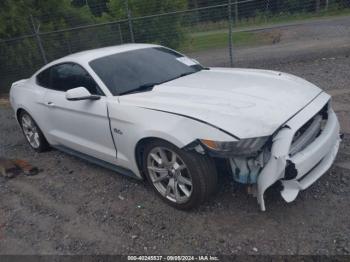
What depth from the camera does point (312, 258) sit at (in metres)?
2.82

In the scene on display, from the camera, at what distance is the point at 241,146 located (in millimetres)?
2967

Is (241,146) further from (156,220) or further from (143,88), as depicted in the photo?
(143,88)

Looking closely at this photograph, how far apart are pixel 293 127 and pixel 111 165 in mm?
2094

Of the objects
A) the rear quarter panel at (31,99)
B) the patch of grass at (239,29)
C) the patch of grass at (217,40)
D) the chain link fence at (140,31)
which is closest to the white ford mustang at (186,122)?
the rear quarter panel at (31,99)

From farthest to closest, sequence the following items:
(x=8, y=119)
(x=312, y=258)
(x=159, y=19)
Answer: (x=159, y=19), (x=8, y=119), (x=312, y=258)

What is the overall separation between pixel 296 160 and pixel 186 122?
0.98 m

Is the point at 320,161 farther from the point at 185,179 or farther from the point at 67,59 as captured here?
the point at 67,59

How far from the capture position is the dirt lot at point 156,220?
3.08 meters

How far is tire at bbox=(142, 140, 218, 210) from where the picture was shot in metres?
3.21

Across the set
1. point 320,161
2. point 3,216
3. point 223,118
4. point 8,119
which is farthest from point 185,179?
point 8,119

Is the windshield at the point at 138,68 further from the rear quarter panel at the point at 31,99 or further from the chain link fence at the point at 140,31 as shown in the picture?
the chain link fence at the point at 140,31

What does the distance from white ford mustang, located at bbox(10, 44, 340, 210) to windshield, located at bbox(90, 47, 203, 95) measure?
12 millimetres

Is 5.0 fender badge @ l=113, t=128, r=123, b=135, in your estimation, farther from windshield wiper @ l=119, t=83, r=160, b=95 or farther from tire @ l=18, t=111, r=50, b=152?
tire @ l=18, t=111, r=50, b=152

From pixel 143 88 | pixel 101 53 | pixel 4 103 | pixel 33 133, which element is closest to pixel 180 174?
pixel 143 88
